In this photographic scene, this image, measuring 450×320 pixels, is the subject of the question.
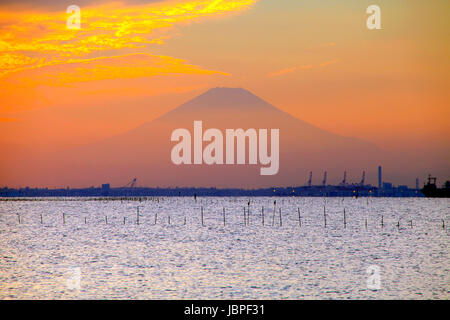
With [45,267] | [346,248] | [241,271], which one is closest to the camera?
[241,271]

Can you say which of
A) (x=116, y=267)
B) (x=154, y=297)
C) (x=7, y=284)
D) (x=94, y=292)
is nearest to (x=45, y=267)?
(x=116, y=267)

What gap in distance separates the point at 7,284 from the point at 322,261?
28924 mm

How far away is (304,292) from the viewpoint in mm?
37844

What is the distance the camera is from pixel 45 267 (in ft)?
167

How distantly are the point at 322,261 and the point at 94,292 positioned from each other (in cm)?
2560
